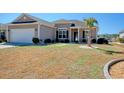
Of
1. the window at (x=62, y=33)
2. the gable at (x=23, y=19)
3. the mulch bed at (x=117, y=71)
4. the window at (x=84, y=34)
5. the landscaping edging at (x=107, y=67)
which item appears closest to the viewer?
the landscaping edging at (x=107, y=67)

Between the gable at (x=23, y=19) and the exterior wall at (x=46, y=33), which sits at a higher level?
the gable at (x=23, y=19)

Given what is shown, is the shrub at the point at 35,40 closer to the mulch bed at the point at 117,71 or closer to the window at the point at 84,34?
the window at the point at 84,34

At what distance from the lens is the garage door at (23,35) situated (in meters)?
19.3

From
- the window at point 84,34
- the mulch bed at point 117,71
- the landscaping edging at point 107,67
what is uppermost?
the window at point 84,34

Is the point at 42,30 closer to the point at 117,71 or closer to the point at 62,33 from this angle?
the point at 62,33

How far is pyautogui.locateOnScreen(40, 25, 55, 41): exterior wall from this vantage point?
19.9 meters

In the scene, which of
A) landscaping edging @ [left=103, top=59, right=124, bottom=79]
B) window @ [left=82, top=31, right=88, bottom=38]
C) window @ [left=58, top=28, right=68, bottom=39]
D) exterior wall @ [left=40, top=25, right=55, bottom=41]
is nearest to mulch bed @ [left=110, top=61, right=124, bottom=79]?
landscaping edging @ [left=103, top=59, right=124, bottom=79]

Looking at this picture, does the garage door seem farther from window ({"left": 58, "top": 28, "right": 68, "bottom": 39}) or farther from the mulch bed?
the mulch bed

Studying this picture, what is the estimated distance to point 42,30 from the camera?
19.9 m

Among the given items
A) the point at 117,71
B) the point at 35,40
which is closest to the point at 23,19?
the point at 35,40

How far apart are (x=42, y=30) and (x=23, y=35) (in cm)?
241

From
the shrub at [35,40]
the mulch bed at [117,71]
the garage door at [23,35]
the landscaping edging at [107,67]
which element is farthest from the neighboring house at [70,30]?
the mulch bed at [117,71]

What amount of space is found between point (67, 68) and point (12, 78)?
2209mm
